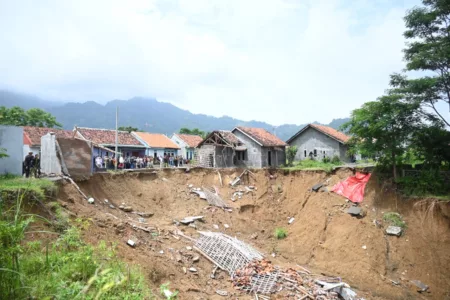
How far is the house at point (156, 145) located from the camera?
3475 centimetres

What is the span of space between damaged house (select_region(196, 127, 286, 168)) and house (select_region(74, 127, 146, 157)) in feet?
28.0

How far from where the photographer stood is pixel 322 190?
1814 centimetres

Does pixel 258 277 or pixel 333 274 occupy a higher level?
pixel 258 277

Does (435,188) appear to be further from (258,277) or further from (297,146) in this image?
(297,146)

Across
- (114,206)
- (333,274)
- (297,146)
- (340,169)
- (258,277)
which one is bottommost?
(333,274)

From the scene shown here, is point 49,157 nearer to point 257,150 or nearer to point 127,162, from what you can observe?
point 127,162

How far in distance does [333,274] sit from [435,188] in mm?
6921

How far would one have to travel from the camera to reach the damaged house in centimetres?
2681

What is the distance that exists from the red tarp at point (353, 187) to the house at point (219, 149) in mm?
11330

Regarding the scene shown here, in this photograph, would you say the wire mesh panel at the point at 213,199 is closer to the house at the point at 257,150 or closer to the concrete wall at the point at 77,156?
the concrete wall at the point at 77,156

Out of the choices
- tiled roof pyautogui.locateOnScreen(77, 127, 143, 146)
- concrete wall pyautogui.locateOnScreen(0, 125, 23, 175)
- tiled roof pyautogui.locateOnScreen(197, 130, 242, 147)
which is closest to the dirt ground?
concrete wall pyautogui.locateOnScreen(0, 125, 23, 175)

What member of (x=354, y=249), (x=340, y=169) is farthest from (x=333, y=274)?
(x=340, y=169)

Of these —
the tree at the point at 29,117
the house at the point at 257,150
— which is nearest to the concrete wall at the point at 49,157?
the house at the point at 257,150

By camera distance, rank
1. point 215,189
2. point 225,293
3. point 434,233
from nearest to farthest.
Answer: point 225,293
point 434,233
point 215,189
